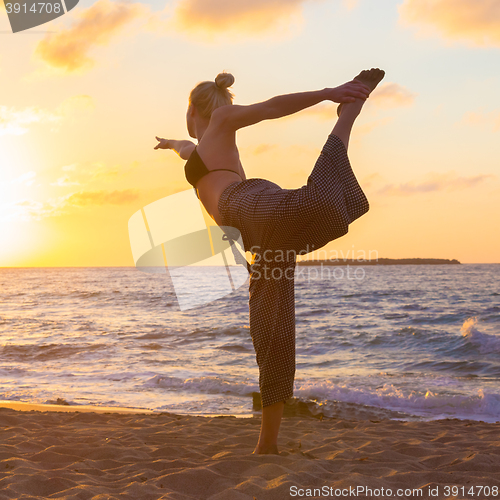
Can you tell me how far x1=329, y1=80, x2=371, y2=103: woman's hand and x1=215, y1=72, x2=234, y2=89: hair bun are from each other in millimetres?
744

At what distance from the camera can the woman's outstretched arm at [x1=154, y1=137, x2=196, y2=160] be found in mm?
3355

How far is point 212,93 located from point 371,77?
3.16 ft

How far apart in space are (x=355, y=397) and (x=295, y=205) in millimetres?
5414

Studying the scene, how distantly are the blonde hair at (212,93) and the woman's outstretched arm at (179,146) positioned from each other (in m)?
0.49

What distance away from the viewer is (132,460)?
125 inches

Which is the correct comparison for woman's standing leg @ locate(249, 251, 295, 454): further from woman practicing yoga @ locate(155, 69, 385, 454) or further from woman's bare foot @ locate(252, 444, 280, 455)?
woman's bare foot @ locate(252, 444, 280, 455)

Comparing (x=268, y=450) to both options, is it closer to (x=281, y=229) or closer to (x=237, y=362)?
(x=281, y=229)

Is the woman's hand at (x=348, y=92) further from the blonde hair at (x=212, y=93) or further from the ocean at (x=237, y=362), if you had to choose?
the ocean at (x=237, y=362)

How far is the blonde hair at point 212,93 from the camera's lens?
9.38 ft

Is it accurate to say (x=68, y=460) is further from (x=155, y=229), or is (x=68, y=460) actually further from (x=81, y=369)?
(x=81, y=369)

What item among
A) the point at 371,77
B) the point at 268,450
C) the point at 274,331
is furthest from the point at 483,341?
the point at 371,77

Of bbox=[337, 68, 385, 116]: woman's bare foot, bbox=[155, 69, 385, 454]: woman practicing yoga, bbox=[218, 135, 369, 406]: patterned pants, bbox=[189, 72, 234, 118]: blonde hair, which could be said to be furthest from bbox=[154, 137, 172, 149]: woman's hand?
bbox=[337, 68, 385, 116]: woman's bare foot

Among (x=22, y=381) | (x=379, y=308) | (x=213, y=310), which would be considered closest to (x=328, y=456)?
(x=22, y=381)

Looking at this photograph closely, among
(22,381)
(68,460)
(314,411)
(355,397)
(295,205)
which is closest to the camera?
(295,205)
